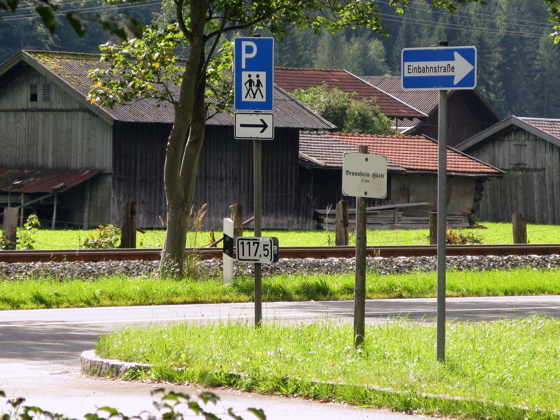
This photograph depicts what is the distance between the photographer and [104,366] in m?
8.91

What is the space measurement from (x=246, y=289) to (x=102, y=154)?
22.5 meters

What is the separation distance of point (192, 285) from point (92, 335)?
4.77 meters

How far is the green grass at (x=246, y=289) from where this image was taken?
49.9 feet

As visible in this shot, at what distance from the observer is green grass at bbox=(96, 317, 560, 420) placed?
7.36m

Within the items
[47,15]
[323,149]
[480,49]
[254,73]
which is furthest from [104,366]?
[480,49]

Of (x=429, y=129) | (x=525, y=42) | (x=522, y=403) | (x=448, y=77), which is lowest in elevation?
(x=522, y=403)

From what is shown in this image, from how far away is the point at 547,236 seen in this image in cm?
3675

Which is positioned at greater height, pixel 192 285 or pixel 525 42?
pixel 525 42

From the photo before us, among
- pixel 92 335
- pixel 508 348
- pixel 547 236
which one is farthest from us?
pixel 547 236

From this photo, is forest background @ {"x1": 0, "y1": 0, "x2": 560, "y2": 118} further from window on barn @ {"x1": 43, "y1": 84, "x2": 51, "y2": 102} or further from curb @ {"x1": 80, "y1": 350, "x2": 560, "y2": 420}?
curb @ {"x1": 80, "y1": 350, "x2": 560, "y2": 420}

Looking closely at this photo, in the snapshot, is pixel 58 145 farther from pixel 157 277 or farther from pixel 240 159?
pixel 157 277

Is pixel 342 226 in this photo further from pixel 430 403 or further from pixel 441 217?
pixel 430 403

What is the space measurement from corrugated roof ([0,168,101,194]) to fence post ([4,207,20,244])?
54.9 ft

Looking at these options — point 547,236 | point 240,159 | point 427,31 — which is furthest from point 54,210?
point 427,31
